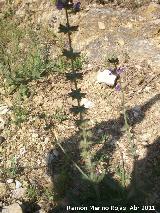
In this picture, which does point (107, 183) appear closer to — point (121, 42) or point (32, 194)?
point (32, 194)

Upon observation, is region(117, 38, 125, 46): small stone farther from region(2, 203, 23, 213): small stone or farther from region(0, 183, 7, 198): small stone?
region(2, 203, 23, 213): small stone

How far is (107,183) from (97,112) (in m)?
1.73

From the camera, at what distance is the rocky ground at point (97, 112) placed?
599 centimetres

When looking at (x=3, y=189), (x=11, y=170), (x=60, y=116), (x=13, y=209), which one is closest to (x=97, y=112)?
(x=60, y=116)

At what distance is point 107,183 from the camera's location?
5.61m

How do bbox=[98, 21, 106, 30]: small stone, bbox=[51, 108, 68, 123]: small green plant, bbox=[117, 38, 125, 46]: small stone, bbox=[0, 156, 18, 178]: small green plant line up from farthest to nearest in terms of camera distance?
bbox=[98, 21, 106, 30]: small stone
bbox=[117, 38, 125, 46]: small stone
bbox=[51, 108, 68, 123]: small green plant
bbox=[0, 156, 18, 178]: small green plant

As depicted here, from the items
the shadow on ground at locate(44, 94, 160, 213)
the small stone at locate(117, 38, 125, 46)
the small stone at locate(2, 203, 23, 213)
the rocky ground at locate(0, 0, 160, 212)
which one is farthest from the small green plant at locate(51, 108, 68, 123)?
the small stone at locate(117, 38, 125, 46)

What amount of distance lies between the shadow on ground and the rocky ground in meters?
0.02

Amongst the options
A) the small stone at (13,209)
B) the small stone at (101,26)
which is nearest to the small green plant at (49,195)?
the small stone at (13,209)

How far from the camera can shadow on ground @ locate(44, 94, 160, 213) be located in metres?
5.47

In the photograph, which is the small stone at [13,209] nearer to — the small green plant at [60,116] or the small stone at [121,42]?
the small green plant at [60,116]

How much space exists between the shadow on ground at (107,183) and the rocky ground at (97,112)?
2 centimetres

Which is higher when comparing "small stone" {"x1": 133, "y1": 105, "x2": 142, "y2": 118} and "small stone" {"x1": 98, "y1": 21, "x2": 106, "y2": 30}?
"small stone" {"x1": 98, "y1": 21, "x2": 106, "y2": 30}

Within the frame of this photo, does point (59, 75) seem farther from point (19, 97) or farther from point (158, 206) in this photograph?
point (158, 206)
